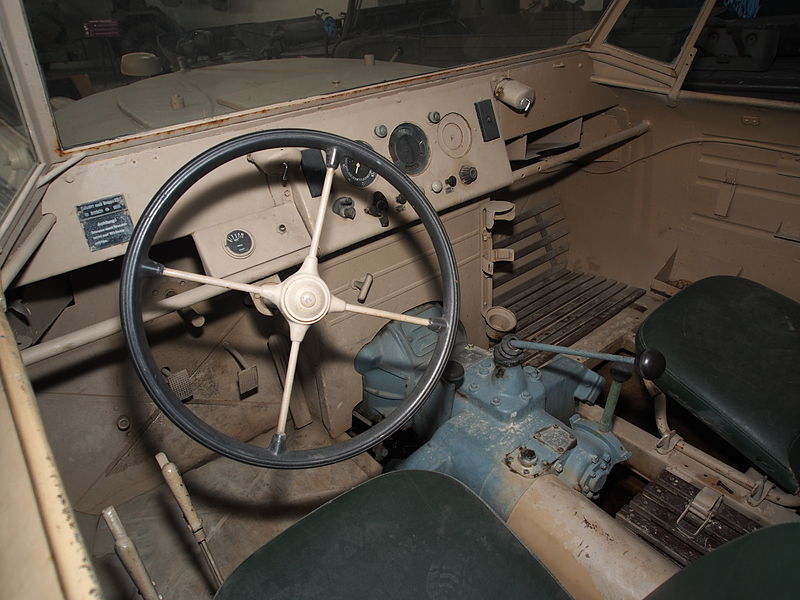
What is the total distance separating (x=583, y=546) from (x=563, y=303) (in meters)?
1.67

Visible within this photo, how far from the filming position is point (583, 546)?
44.0 inches

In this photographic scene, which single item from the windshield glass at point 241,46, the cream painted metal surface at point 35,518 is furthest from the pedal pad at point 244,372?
the cream painted metal surface at point 35,518

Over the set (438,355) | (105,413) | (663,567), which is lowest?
(105,413)

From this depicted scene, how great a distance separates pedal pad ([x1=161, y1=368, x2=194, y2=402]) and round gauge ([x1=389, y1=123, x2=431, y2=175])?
1.01 meters

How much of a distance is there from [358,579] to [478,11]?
2.02m

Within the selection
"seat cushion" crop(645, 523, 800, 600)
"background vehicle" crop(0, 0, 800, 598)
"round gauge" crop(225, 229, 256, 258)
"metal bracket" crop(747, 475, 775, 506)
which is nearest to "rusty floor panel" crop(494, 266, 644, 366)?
"background vehicle" crop(0, 0, 800, 598)

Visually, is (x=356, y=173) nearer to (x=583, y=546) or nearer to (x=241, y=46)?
(x=241, y=46)

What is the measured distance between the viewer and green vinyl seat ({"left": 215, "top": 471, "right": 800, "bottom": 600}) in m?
0.99

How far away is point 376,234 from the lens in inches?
65.4

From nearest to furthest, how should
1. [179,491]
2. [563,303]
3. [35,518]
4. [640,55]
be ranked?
1. [35,518]
2. [179,491]
3. [640,55]
4. [563,303]

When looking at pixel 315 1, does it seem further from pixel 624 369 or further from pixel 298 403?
pixel 624 369

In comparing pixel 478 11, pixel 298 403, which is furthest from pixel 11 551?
pixel 478 11

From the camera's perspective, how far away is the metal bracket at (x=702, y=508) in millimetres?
1407

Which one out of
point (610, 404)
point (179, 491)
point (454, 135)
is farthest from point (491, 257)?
point (179, 491)
